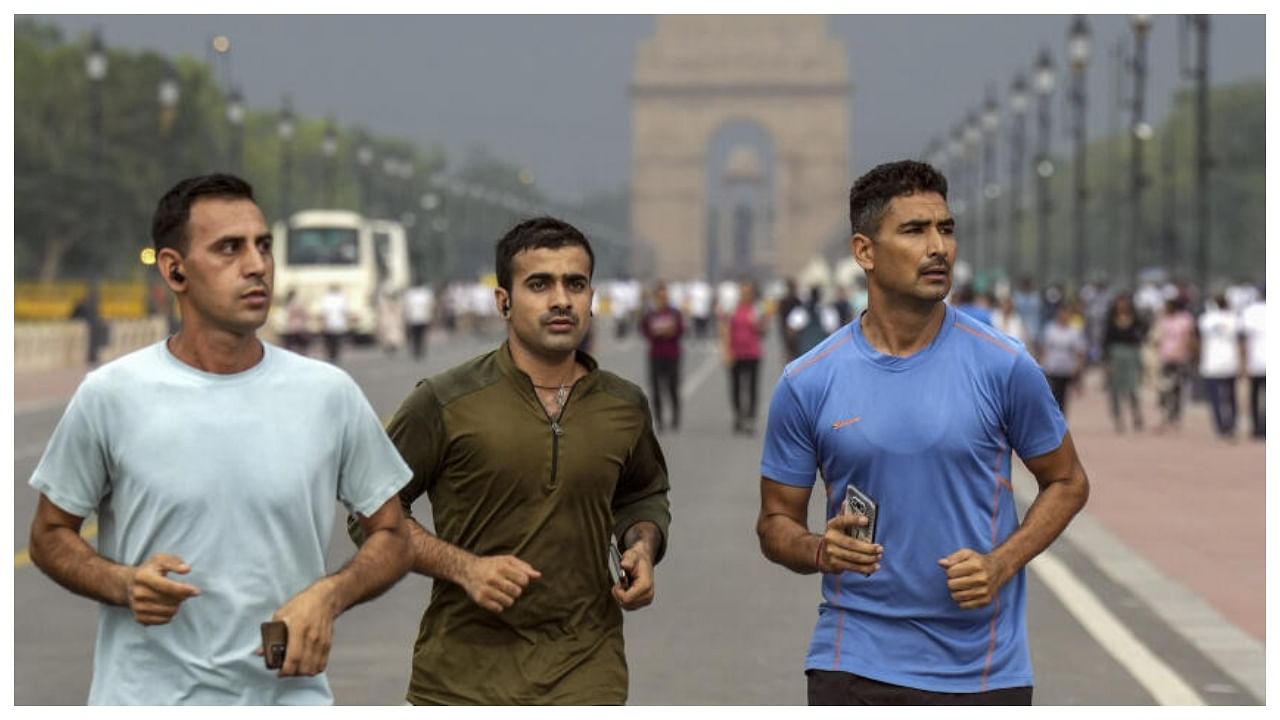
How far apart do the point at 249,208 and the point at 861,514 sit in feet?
4.49

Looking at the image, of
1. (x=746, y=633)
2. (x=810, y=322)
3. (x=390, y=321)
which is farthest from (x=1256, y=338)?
(x=390, y=321)

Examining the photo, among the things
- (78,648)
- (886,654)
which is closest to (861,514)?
(886,654)

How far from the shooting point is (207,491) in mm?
4895

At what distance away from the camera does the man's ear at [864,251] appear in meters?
5.86

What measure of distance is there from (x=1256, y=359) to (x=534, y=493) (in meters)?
23.0

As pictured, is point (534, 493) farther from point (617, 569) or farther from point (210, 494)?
point (210, 494)

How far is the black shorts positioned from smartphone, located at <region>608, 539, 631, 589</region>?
0.43 metres

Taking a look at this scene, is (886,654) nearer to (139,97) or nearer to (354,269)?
(354,269)

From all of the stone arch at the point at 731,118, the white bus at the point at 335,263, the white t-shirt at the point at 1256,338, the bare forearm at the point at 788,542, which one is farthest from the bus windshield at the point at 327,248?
the stone arch at the point at 731,118

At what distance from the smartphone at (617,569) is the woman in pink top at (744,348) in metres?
23.0

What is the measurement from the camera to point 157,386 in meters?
4.93

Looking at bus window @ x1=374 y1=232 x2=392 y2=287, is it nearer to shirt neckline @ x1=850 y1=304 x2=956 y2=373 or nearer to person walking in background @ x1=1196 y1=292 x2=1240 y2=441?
person walking in background @ x1=1196 y1=292 x2=1240 y2=441

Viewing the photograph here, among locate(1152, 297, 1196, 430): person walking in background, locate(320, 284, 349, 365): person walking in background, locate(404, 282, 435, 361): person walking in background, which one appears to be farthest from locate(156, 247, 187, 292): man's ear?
locate(404, 282, 435, 361): person walking in background

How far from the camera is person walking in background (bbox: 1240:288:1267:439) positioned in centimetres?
2798
